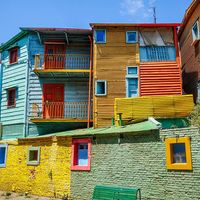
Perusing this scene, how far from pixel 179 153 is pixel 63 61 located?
37.6 feet

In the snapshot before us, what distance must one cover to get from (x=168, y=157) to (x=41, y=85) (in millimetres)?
11372

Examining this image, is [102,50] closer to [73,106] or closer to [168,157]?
[73,106]

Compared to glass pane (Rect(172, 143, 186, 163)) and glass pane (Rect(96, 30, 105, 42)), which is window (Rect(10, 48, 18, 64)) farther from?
glass pane (Rect(172, 143, 186, 163))

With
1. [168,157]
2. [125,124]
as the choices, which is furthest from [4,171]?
[168,157]

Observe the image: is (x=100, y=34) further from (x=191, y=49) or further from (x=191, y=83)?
(x=191, y=83)

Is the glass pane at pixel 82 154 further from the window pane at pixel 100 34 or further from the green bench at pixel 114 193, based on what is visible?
the window pane at pixel 100 34

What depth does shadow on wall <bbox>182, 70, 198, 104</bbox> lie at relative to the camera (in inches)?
650

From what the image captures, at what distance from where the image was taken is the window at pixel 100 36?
1798 centimetres

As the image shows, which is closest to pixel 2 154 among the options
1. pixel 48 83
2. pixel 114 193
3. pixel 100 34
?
pixel 48 83

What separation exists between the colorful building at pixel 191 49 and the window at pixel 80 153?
23.5 ft

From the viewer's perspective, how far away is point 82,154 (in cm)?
1339

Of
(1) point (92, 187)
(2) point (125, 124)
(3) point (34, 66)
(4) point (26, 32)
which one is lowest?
(1) point (92, 187)

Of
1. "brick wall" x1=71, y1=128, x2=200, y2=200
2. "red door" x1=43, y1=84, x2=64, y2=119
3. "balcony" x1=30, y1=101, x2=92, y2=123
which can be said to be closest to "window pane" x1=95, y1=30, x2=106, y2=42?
"red door" x1=43, y1=84, x2=64, y2=119

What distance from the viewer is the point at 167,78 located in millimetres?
17078
